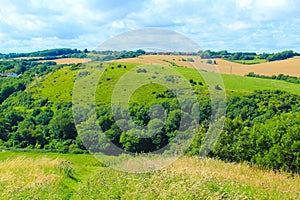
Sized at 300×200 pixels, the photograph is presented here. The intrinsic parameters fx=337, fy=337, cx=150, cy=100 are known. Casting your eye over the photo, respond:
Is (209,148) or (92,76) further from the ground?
(92,76)

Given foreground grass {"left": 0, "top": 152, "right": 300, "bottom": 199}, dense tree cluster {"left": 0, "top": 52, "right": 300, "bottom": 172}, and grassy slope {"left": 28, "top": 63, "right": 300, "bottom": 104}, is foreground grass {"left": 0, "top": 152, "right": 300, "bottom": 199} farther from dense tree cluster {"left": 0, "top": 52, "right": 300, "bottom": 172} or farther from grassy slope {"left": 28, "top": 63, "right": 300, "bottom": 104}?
grassy slope {"left": 28, "top": 63, "right": 300, "bottom": 104}

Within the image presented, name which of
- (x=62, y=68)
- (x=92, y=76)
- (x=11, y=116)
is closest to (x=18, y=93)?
(x=62, y=68)

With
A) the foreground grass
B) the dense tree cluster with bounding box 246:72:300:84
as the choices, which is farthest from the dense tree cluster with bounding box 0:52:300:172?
the foreground grass

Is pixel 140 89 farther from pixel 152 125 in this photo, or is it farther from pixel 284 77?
pixel 152 125

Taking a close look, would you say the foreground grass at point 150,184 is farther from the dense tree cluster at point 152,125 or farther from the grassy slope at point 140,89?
the grassy slope at point 140,89

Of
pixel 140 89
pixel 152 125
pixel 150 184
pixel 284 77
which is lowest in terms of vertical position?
pixel 140 89

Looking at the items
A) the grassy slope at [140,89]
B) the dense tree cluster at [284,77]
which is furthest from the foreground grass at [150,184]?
the dense tree cluster at [284,77]

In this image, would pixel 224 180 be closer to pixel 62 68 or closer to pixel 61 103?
pixel 61 103

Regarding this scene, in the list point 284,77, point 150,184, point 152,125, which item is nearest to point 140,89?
point 284,77
